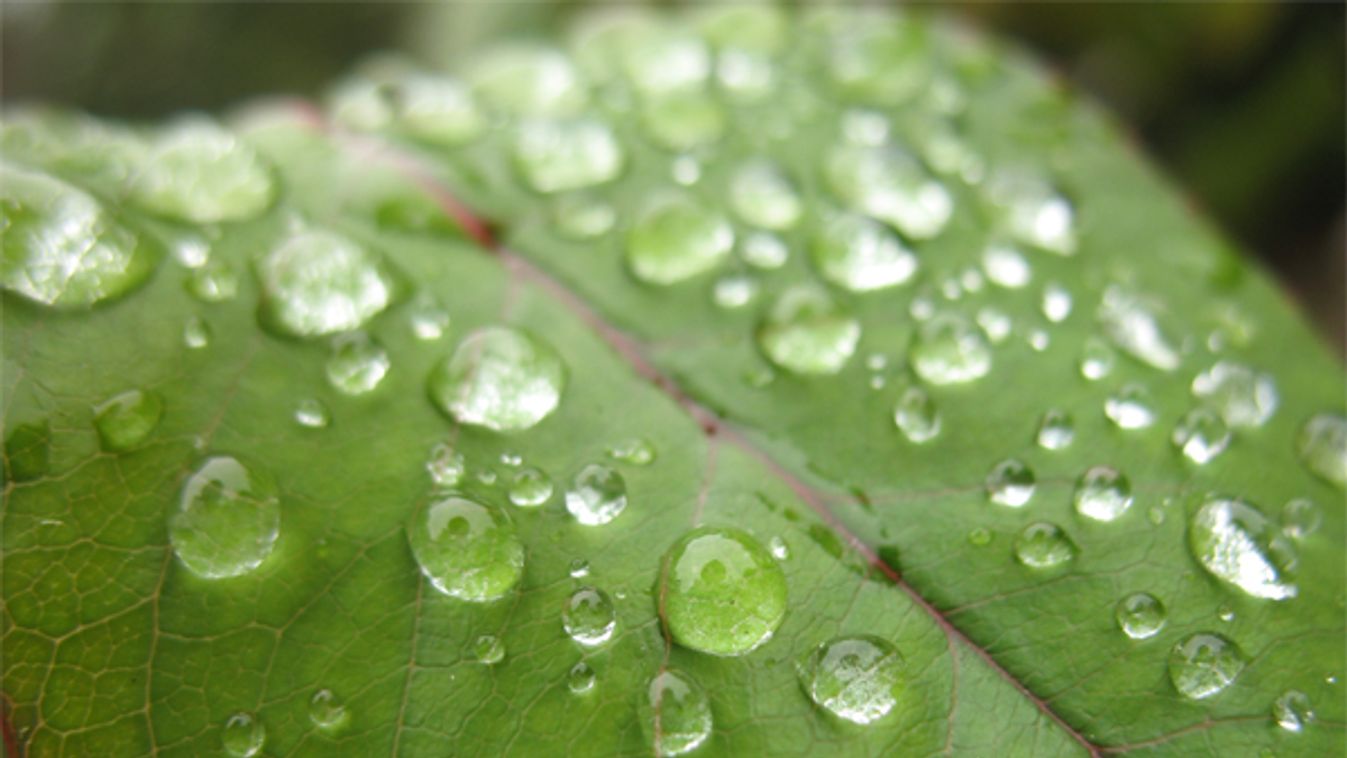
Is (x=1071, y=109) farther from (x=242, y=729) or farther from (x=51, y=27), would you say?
(x=51, y=27)

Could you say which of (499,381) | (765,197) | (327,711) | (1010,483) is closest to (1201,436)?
(1010,483)

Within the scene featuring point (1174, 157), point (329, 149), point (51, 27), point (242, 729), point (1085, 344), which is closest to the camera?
point (242, 729)

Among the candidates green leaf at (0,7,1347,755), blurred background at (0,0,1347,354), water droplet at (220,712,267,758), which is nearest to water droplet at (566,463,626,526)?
green leaf at (0,7,1347,755)

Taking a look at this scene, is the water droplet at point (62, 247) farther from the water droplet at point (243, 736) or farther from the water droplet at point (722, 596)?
the water droplet at point (722, 596)

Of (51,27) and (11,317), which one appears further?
(51,27)

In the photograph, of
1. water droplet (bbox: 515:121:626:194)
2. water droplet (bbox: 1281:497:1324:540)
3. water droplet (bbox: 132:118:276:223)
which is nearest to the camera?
water droplet (bbox: 1281:497:1324:540)

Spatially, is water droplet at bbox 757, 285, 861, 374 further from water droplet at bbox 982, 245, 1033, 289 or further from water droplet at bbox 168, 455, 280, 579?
water droplet at bbox 168, 455, 280, 579

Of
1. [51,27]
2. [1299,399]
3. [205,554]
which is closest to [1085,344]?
[1299,399]
